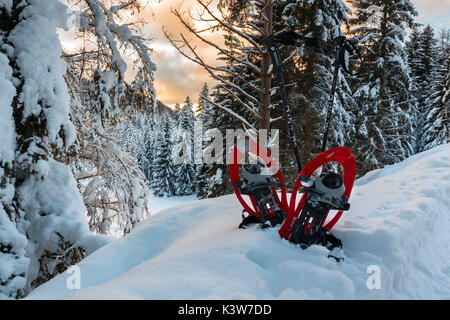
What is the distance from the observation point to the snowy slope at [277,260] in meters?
1.84

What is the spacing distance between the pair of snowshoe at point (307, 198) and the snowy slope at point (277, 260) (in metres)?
0.15

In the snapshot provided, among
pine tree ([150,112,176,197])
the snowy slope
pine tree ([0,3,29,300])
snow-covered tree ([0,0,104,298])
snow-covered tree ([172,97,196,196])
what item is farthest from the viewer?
pine tree ([150,112,176,197])

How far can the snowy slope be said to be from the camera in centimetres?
184

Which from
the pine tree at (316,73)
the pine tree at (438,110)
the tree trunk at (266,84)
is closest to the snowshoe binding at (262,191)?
the tree trunk at (266,84)

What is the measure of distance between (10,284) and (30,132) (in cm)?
181

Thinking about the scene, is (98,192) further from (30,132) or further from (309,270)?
(309,270)

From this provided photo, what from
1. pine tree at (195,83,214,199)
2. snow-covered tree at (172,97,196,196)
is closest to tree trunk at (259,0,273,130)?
pine tree at (195,83,214,199)

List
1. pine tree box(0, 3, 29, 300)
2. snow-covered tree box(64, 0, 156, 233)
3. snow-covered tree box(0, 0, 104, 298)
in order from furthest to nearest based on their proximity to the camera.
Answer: snow-covered tree box(64, 0, 156, 233)
snow-covered tree box(0, 0, 104, 298)
pine tree box(0, 3, 29, 300)

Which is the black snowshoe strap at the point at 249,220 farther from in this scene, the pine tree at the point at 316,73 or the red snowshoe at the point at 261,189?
the pine tree at the point at 316,73

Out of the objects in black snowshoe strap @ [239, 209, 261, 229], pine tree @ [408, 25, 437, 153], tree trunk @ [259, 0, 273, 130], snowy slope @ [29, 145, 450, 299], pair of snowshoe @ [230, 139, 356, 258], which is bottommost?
snowy slope @ [29, 145, 450, 299]

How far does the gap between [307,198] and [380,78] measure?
16007mm

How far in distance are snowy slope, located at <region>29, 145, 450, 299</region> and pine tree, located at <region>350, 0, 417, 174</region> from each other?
41.8 feet

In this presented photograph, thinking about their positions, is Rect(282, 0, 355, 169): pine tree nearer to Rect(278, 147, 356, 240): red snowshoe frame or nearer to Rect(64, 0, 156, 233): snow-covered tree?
Rect(64, 0, 156, 233): snow-covered tree
